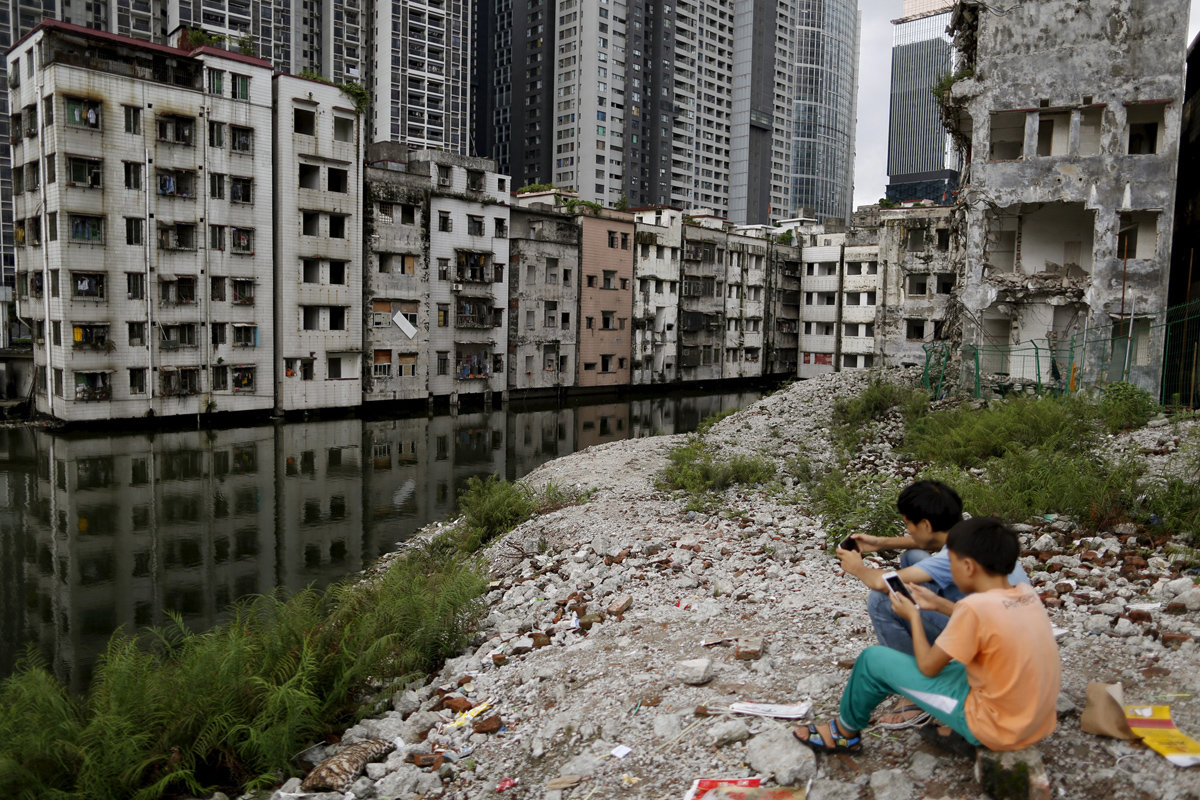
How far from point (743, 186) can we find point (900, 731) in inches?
4753

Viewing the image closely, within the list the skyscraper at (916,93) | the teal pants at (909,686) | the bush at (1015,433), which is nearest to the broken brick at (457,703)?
the teal pants at (909,686)

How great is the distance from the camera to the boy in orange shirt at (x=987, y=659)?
421cm

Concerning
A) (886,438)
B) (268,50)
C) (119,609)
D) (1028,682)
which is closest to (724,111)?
(268,50)

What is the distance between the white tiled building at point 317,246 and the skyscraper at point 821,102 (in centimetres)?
10508

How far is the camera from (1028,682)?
4.23 m

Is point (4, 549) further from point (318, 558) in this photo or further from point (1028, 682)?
point (1028, 682)

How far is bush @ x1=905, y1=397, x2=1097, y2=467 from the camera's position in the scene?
14.2 meters

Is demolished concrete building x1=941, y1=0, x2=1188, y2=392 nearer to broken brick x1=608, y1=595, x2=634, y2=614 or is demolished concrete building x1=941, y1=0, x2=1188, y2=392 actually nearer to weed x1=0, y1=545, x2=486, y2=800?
broken brick x1=608, y1=595, x2=634, y2=614

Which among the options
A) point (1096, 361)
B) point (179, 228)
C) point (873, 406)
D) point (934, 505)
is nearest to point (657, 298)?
point (179, 228)

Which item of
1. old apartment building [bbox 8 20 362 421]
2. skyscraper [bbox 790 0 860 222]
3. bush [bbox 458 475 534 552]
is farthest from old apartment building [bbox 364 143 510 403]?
skyscraper [bbox 790 0 860 222]

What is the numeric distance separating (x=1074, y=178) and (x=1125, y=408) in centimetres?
991

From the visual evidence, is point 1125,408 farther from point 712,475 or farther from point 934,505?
point 934,505

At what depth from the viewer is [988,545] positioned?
171 inches

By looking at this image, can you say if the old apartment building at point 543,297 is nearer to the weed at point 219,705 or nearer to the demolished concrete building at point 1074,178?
the demolished concrete building at point 1074,178
